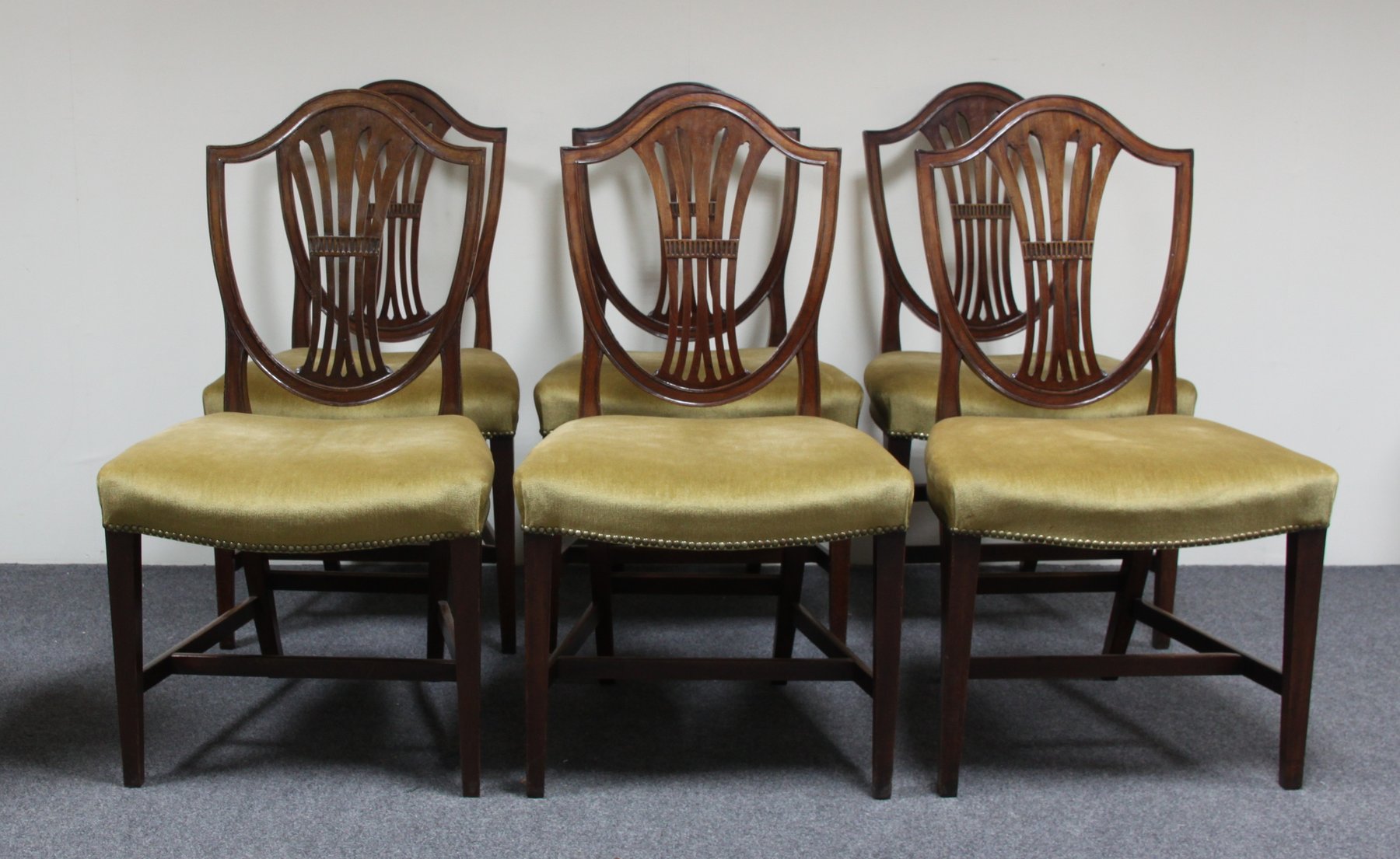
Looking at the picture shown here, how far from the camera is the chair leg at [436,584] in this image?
1967 mm

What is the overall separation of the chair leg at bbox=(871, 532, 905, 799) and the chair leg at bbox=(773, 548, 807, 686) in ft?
1.17

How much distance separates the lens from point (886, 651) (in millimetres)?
1575

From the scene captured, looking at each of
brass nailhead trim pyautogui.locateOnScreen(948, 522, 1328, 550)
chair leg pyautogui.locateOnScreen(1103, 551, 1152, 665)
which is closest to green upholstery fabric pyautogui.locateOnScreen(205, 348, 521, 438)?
brass nailhead trim pyautogui.locateOnScreen(948, 522, 1328, 550)

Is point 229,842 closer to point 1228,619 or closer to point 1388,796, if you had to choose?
point 1388,796

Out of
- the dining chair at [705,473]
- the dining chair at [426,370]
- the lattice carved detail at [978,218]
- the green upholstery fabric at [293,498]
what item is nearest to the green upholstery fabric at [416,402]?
the dining chair at [426,370]

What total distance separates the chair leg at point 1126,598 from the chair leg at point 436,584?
50.5 inches

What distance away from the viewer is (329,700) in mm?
1920

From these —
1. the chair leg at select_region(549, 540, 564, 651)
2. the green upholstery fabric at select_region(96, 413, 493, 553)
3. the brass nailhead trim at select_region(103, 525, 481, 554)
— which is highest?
the green upholstery fabric at select_region(96, 413, 493, 553)

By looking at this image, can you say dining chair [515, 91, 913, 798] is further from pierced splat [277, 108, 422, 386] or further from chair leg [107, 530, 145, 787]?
chair leg [107, 530, 145, 787]

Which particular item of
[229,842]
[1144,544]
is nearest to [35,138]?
[229,842]

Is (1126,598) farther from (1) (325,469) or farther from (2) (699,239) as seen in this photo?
(1) (325,469)

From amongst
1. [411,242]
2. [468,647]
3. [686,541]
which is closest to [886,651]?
[686,541]

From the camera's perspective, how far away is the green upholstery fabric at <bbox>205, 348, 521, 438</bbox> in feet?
6.65

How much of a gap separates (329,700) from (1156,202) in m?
2.22
